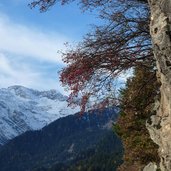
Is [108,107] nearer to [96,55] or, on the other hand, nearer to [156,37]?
[96,55]

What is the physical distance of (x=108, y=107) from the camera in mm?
15891

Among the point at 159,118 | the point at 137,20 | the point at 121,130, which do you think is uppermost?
the point at 121,130

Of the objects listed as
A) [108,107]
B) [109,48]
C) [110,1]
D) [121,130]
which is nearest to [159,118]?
[108,107]

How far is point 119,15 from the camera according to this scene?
15.3 metres

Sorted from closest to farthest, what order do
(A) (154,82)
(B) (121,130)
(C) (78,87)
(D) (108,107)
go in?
(C) (78,87)
(D) (108,107)
(A) (154,82)
(B) (121,130)

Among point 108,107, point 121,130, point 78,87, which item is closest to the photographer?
point 78,87

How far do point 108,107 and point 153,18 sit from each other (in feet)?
11.4

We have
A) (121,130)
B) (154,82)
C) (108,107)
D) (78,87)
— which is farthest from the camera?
(121,130)

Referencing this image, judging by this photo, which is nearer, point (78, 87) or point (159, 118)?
point (78, 87)

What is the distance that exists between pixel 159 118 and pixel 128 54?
2.39 meters

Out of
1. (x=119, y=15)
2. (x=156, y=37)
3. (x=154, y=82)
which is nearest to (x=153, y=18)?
(x=156, y=37)

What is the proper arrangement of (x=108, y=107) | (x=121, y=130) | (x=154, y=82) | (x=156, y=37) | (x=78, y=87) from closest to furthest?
(x=156, y=37)
(x=78, y=87)
(x=108, y=107)
(x=154, y=82)
(x=121, y=130)

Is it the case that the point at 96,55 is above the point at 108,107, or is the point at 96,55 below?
above

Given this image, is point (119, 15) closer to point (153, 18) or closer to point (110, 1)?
point (110, 1)
